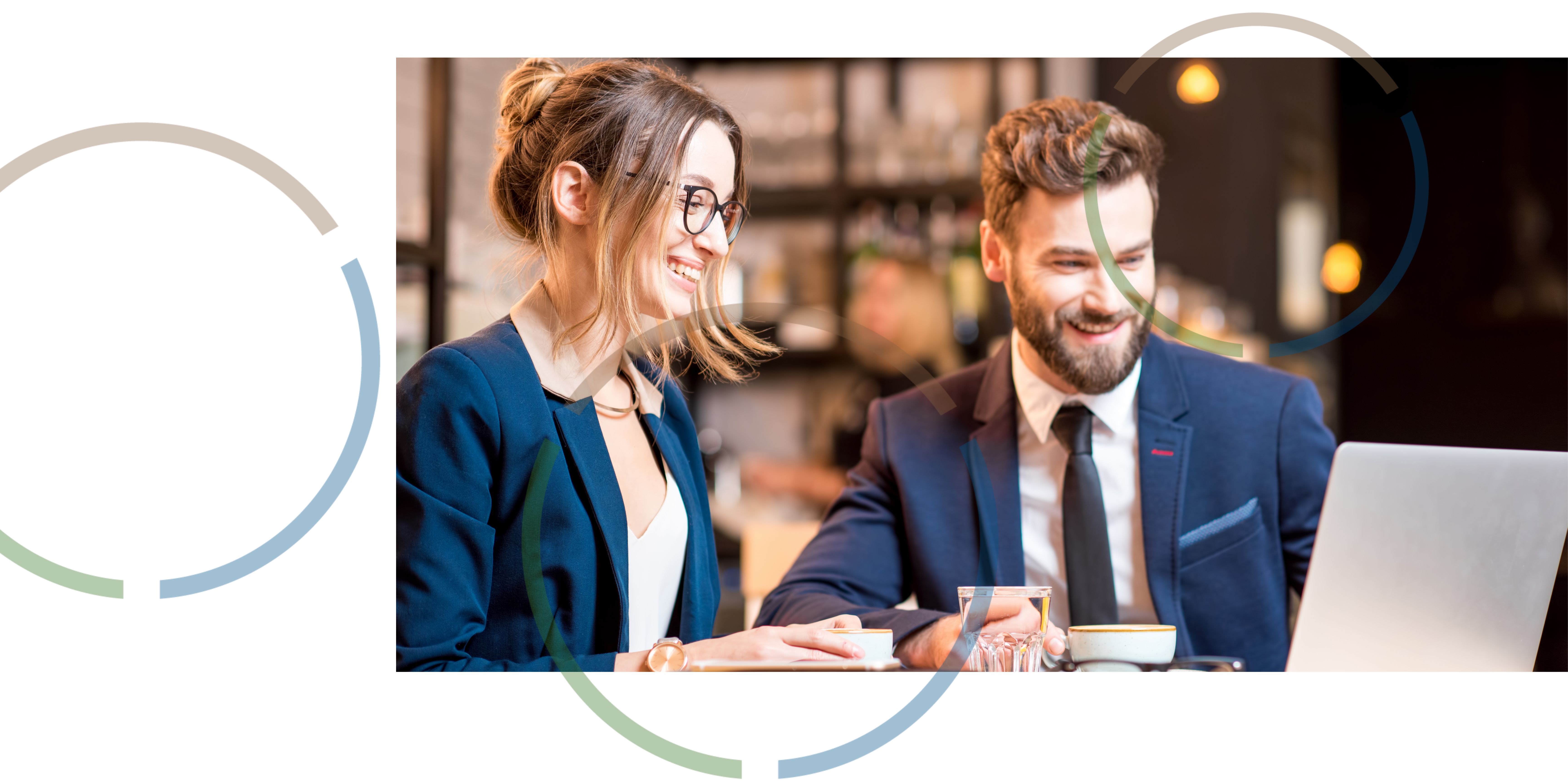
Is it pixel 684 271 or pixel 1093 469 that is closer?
pixel 684 271

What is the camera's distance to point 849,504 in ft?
5.04

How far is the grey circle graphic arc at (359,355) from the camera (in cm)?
120

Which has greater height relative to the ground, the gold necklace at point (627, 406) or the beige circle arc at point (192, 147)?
the beige circle arc at point (192, 147)

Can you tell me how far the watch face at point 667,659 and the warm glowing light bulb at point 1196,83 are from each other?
1.18 m

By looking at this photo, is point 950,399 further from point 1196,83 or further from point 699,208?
point 1196,83

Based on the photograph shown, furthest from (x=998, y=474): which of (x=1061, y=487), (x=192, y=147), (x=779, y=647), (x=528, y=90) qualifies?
(x=192, y=147)

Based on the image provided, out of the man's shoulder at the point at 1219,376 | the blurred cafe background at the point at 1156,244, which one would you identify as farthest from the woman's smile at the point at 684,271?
the blurred cafe background at the point at 1156,244

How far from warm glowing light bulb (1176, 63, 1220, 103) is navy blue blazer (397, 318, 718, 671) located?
108 cm

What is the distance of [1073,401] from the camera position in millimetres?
1450

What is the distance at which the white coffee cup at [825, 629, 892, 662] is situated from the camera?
41.4 inches

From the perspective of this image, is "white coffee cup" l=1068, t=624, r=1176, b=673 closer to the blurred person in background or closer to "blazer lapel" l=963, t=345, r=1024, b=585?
"blazer lapel" l=963, t=345, r=1024, b=585

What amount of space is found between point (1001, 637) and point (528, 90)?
0.81 meters

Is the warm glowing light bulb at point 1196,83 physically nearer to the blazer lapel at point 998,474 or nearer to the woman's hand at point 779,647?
the blazer lapel at point 998,474
